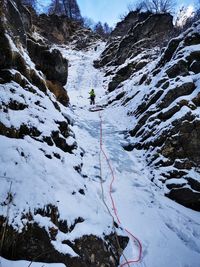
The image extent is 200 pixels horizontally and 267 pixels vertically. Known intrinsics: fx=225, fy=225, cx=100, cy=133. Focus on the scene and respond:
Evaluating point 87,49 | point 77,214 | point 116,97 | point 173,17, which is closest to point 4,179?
point 77,214

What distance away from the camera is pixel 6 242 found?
2650 mm

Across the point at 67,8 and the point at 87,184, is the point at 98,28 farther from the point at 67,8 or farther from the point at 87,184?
the point at 87,184

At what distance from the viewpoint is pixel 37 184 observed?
11.4 ft

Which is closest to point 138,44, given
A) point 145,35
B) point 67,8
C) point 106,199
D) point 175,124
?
point 145,35

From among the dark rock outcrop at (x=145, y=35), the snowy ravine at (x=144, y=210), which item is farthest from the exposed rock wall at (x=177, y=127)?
the dark rock outcrop at (x=145, y=35)

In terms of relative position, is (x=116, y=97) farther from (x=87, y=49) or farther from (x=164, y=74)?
(x=87, y=49)

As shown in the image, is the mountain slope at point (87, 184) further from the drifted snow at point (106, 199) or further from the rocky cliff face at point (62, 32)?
the rocky cliff face at point (62, 32)

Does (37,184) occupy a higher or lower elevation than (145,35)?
lower

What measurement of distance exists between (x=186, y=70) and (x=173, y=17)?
2433 cm

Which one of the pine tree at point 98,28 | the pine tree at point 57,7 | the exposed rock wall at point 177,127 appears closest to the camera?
the exposed rock wall at point 177,127

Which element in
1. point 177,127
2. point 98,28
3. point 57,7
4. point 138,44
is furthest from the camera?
point 98,28

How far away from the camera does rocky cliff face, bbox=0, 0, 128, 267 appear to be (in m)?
2.86

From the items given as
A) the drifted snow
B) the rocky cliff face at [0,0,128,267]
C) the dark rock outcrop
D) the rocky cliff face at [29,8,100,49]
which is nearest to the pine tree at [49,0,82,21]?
the rocky cliff face at [29,8,100,49]

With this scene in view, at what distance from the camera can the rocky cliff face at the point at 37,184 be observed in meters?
2.86
